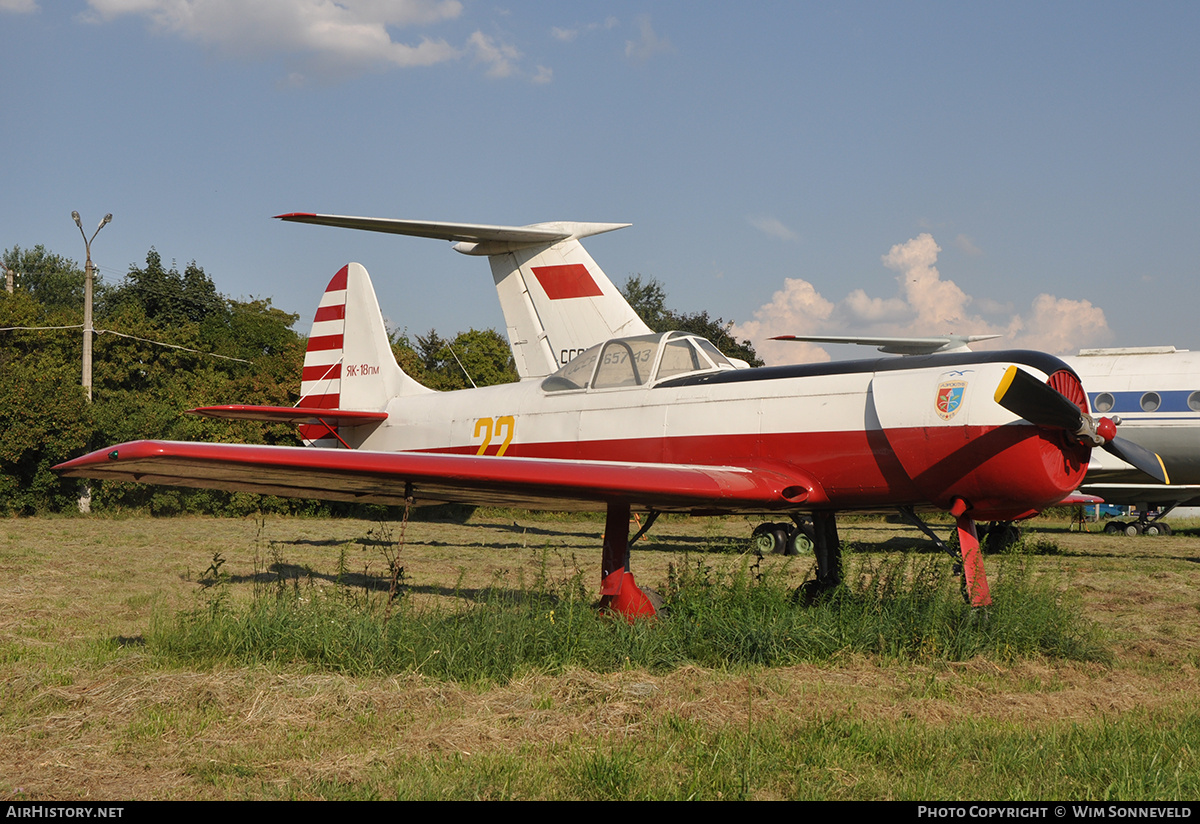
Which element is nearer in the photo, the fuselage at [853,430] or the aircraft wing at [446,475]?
the aircraft wing at [446,475]

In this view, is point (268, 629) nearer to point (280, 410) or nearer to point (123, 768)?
A: point (123, 768)

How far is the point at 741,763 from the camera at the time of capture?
3.35m

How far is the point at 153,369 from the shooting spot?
120 feet

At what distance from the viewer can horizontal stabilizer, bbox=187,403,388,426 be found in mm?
11928

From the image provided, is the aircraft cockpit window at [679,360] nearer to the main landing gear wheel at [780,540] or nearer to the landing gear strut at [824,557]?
the landing gear strut at [824,557]

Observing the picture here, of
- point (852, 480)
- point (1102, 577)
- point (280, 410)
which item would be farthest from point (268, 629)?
point (1102, 577)

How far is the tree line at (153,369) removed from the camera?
2053 cm

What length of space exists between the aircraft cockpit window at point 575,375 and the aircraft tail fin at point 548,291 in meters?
6.00

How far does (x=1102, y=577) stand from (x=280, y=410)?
10692mm

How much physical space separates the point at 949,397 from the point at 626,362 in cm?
256

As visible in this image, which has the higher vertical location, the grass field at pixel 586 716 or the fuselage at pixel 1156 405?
the fuselage at pixel 1156 405

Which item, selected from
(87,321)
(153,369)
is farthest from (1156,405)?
(153,369)

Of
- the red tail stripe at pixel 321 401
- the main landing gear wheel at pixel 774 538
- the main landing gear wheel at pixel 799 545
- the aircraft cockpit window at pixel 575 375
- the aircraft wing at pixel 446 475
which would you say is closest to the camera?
the aircraft wing at pixel 446 475

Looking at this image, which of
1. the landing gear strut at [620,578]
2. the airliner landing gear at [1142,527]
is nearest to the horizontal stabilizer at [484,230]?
the landing gear strut at [620,578]
